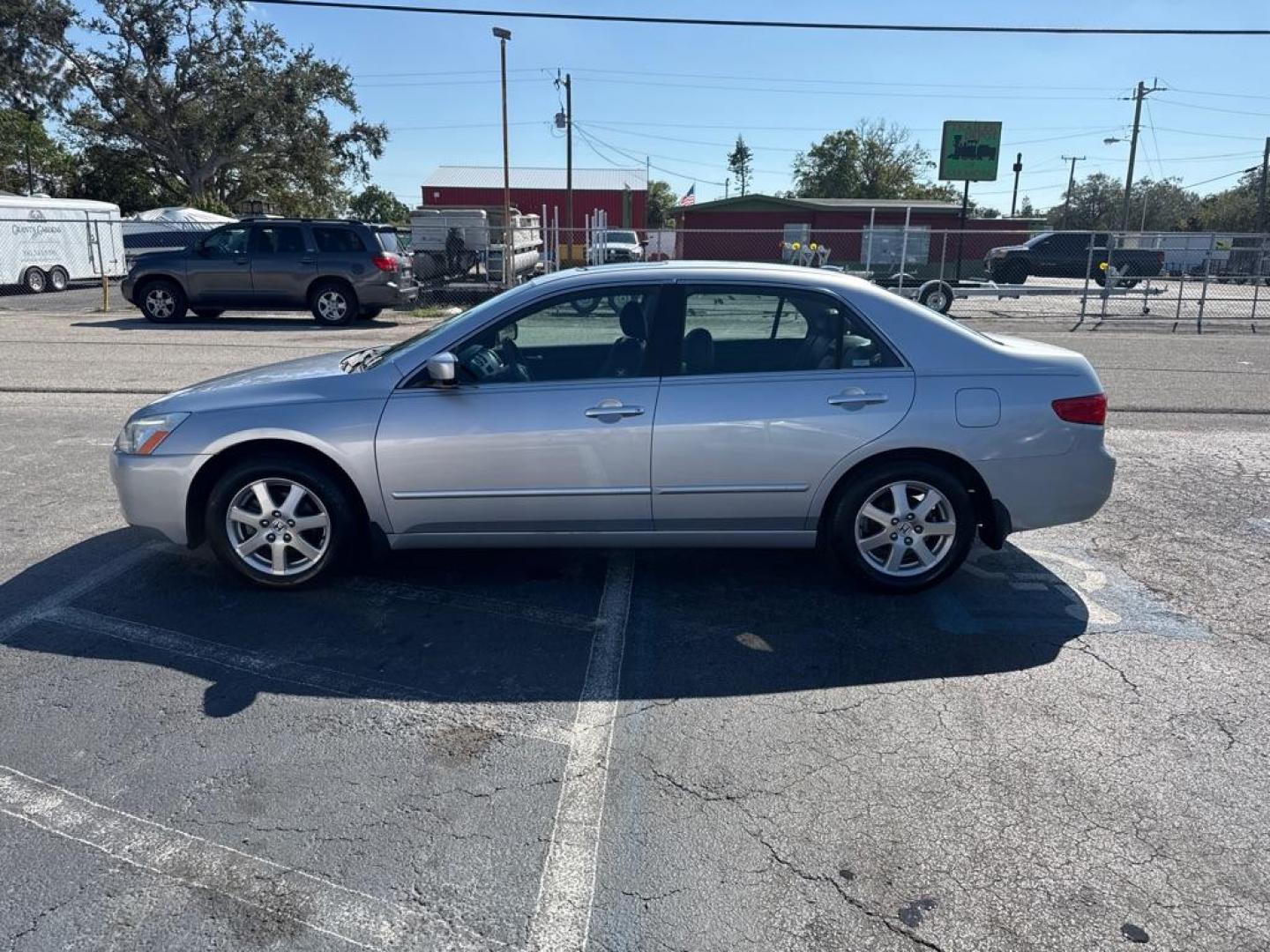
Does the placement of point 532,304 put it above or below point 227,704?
above

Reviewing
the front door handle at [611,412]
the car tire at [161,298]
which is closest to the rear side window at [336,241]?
the car tire at [161,298]

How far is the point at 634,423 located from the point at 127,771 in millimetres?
2397

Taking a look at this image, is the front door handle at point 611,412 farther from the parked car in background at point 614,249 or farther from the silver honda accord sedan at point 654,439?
the parked car in background at point 614,249

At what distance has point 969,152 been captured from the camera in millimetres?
28156

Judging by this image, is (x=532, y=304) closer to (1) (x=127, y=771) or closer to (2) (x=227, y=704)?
(2) (x=227, y=704)

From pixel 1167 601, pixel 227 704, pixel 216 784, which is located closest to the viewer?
pixel 216 784

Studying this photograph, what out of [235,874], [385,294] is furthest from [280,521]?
[385,294]

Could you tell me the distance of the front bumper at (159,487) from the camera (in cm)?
441

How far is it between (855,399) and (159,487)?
3.31 metres

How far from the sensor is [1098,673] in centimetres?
388

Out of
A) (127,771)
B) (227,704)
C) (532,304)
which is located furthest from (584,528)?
(127,771)

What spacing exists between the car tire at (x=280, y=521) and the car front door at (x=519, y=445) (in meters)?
0.29

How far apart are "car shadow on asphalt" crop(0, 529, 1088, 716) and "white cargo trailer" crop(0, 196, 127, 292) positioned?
2128cm

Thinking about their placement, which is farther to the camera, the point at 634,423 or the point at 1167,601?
the point at 1167,601
